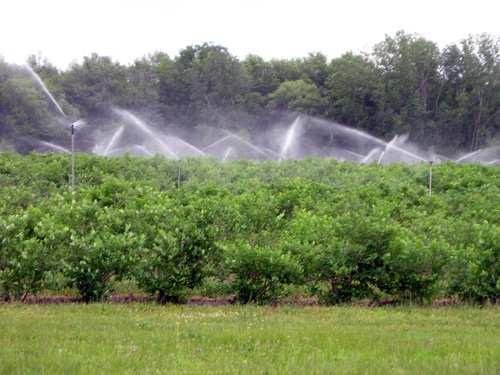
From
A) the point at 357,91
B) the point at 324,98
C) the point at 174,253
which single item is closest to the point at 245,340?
the point at 174,253

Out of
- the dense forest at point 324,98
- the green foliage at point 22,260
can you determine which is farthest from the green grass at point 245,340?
the dense forest at point 324,98

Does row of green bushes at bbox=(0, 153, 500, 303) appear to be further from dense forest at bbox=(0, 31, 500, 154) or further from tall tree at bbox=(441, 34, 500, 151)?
tall tree at bbox=(441, 34, 500, 151)

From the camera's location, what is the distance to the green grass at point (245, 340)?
482 centimetres

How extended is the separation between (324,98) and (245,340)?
53.6m

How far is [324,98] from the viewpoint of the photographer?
57.5 meters

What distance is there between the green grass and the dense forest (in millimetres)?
45477

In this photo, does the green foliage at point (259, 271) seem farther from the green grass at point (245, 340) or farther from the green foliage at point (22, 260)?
the green foliage at point (22, 260)

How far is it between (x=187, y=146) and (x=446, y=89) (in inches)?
1044

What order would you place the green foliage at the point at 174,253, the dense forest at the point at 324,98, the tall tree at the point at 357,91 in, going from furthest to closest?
the tall tree at the point at 357,91 → the dense forest at the point at 324,98 → the green foliage at the point at 174,253

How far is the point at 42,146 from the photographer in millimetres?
47781

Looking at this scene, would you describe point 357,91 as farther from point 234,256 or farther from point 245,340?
point 245,340

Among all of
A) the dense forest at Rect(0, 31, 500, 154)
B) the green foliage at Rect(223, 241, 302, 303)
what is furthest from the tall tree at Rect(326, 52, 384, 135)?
the green foliage at Rect(223, 241, 302, 303)

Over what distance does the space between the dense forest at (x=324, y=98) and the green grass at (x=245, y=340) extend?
149 ft

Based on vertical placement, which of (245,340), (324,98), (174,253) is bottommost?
(245,340)
